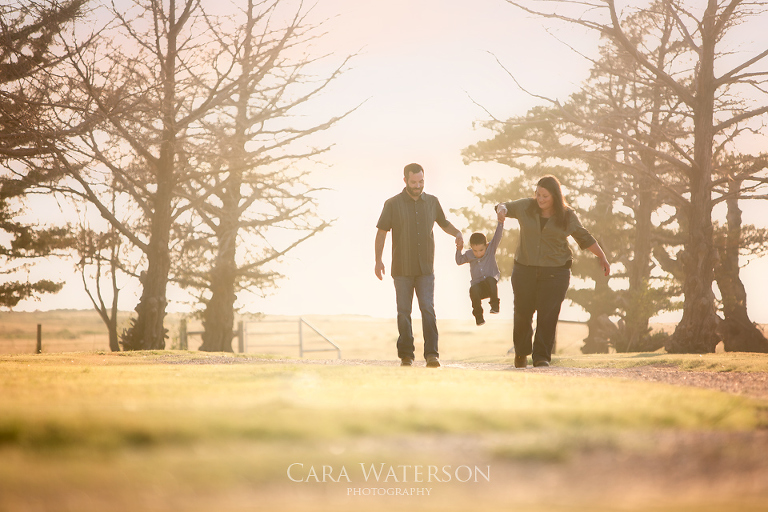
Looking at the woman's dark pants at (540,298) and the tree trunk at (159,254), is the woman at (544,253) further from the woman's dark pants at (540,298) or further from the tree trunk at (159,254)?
the tree trunk at (159,254)

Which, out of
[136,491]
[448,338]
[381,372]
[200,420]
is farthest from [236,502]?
[448,338]

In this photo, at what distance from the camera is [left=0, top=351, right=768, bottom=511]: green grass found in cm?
160

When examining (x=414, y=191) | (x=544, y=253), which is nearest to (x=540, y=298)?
(x=544, y=253)

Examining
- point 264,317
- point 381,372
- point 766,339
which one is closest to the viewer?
point 381,372

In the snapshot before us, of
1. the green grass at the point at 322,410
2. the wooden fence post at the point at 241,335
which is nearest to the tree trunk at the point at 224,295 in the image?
the wooden fence post at the point at 241,335

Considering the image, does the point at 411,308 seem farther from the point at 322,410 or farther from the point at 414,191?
the point at 322,410

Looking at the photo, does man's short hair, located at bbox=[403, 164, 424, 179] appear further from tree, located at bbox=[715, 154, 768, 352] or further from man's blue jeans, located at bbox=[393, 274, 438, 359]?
tree, located at bbox=[715, 154, 768, 352]

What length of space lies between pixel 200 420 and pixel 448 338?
3620cm

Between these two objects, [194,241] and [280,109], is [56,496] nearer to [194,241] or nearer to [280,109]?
Answer: [280,109]

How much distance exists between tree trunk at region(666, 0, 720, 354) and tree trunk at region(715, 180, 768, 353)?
6865mm

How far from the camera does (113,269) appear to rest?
24.2m

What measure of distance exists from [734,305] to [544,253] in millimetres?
15971

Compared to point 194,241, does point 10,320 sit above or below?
below

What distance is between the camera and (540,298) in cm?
676
